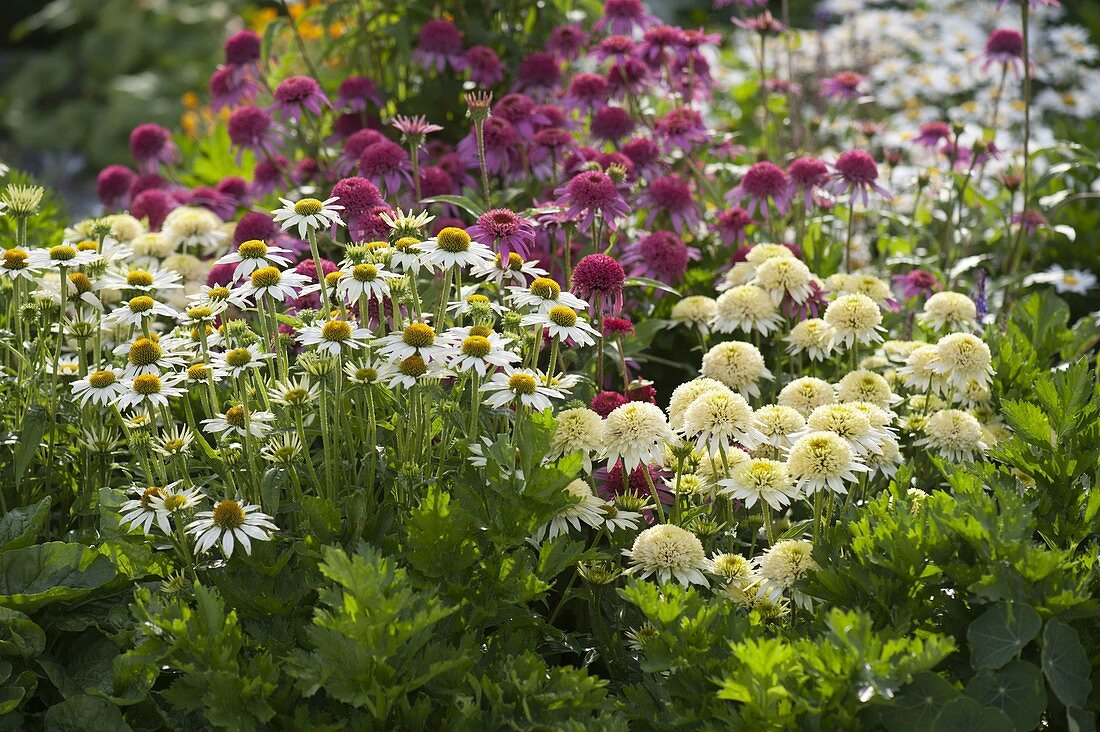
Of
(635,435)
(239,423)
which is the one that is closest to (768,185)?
(635,435)

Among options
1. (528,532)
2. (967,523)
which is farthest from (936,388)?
(528,532)

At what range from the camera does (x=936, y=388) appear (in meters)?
2.29

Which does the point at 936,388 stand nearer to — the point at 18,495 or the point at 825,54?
the point at 18,495

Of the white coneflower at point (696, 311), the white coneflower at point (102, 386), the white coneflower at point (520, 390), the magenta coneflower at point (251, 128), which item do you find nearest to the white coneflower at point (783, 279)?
the white coneflower at point (696, 311)

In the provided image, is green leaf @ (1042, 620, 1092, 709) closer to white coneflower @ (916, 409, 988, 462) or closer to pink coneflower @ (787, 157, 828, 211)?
white coneflower @ (916, 409, 988, 462)

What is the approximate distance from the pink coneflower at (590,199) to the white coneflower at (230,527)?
3.29 feet

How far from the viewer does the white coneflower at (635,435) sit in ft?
5.88

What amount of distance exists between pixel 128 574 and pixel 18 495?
55 centimetres

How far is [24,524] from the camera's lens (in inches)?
73.0

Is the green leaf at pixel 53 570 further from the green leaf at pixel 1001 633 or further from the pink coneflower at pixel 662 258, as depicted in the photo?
the pink coneflower at pixel 662 258

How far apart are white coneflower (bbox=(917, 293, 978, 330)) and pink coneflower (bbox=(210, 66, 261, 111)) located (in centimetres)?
212

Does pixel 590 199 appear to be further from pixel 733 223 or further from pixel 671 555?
pixel 671 555

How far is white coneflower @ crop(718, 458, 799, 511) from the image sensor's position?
5.81ft

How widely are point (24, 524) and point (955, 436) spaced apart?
5.48 feet
